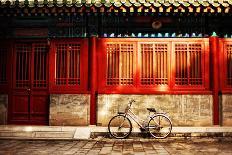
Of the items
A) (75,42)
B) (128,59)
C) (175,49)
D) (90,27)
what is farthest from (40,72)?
(175,49)

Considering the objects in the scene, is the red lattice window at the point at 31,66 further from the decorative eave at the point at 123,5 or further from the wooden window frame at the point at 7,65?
the decorative eave at the point at 123,5

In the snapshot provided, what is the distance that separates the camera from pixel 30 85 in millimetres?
11953

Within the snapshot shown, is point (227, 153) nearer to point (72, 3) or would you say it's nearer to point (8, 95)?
point (72, 3)

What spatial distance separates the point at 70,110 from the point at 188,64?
195 inches

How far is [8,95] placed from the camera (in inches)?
471

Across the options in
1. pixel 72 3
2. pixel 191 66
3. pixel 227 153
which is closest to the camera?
pixel 227 153

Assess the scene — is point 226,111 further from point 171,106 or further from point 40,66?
point 40,66

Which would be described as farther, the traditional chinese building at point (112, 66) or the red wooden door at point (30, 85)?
the red wooden door at point (30, 85)

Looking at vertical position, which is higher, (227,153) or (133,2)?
(133,2)

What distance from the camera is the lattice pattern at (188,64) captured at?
1174cm

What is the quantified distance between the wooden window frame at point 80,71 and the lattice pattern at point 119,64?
91 cm

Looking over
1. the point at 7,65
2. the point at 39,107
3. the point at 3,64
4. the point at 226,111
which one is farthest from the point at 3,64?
the point at 226,111

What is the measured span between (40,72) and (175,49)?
547cm

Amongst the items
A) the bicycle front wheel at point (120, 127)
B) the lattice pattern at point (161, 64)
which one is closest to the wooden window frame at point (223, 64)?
the lattice pattern at point (161, 64)
